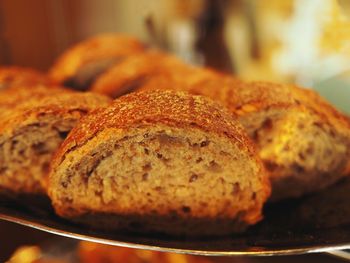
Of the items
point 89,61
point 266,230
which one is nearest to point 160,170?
point 266,230

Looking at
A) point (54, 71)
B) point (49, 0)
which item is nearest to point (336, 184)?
point (54, 71)

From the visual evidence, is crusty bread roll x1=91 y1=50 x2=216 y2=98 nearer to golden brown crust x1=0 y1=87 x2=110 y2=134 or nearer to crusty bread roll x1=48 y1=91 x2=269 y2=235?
golden brown crust x1=0 y1=87 x2=110 y2=134

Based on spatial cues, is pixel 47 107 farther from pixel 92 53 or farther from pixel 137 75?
pixel 92 53

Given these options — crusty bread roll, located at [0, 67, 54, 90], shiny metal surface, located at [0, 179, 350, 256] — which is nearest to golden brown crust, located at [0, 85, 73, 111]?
crusty bread roll, located at [0, 67, 54, 90]

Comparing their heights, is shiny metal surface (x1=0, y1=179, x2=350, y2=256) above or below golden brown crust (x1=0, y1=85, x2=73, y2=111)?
below

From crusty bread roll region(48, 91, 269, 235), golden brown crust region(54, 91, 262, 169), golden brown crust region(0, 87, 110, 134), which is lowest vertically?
crusty bread roll region(48, 91, 269, 235)

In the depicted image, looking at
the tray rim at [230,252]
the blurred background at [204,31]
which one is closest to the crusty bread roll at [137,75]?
the tray rim at [230,252]

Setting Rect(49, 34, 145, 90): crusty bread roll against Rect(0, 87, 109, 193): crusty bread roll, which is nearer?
Rect(0, 87, 109, 193): crusty bread roll
